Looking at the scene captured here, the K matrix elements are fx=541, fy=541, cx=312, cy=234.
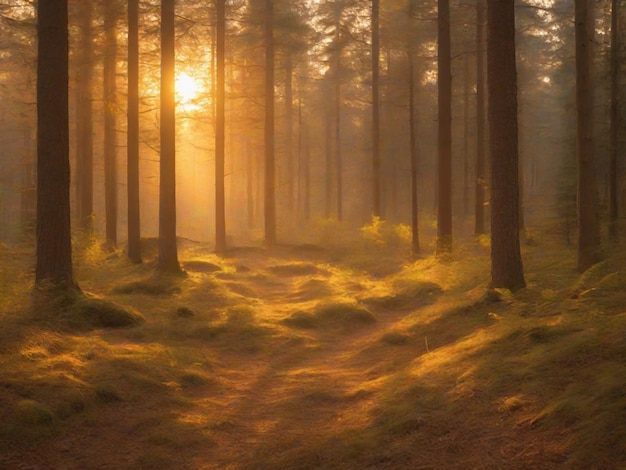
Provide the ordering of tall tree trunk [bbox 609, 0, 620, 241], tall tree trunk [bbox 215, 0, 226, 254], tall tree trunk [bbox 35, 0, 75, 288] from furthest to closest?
tall tree trunk [bbox 215, 0, 226, 254]
tall tree trunk [bbox 609, 0, 620, 241]
tall tree trunk [bbox 35, 0, 75, 288]

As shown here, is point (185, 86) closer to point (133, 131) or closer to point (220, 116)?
point (220, 116)

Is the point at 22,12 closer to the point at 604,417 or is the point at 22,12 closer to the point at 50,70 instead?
the point at 50,70

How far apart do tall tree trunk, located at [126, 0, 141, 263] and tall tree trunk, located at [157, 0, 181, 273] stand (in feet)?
9.06

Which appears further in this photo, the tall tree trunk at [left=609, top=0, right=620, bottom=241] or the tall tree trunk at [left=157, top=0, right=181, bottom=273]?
the tall tree trunk at [left=609, top=0, right=620, bottom=241]

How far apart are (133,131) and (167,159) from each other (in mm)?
3974

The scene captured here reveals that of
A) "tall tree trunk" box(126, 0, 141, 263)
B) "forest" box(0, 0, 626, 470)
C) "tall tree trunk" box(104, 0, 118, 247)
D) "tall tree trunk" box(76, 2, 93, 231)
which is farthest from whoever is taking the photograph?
"tall tree trunk" box(104, 0, 118, 247)

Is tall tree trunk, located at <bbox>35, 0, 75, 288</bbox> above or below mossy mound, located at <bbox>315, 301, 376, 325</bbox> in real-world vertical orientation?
above

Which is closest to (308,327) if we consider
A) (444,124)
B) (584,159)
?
(584,159)

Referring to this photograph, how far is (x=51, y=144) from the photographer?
1031 centimetres

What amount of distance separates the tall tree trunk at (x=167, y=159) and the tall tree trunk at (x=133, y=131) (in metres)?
2.76

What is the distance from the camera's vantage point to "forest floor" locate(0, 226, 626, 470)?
16.9ft

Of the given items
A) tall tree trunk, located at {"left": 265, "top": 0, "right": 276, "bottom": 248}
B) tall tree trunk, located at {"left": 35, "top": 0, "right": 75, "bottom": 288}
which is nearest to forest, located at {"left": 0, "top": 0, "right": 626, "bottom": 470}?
tall tree trunk, located at {"left": 35, "top": 0, "right": 75, "bottom": 288}

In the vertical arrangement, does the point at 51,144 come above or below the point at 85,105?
below

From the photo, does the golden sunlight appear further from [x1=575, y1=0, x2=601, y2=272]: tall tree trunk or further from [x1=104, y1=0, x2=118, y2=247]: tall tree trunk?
[x1=575, y1=0, x2=601, y2=272]: tall tree trunk
